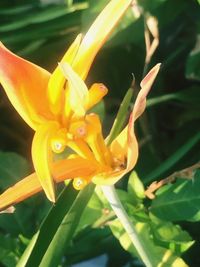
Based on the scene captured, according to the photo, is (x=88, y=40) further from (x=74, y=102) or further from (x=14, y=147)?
(x=14, y=147)

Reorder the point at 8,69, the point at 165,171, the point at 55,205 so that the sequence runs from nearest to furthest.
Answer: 1. the point at 8,69
2. the point at 55,205
3. the point at 165,171

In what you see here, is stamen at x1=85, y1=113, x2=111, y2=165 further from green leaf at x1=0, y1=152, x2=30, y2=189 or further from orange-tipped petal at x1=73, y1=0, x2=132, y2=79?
green leaf at x1=0, y1=152, x2=30, y2=189

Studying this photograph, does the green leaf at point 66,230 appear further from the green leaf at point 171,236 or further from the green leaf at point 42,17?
the green leaf at point 42,17

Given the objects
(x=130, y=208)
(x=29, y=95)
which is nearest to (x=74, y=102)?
(x=29, y=95)

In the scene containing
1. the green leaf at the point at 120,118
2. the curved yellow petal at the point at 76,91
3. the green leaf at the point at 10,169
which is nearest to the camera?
the curved yellow petal at the point at 76,91

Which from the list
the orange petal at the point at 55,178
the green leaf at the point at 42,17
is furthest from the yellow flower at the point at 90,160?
the green leaf at the point at 42,17

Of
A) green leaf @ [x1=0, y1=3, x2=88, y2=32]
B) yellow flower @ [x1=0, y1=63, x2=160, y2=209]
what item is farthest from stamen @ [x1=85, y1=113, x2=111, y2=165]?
green leaf @ [x1=0, y1=3, x2=88, y2=32]
